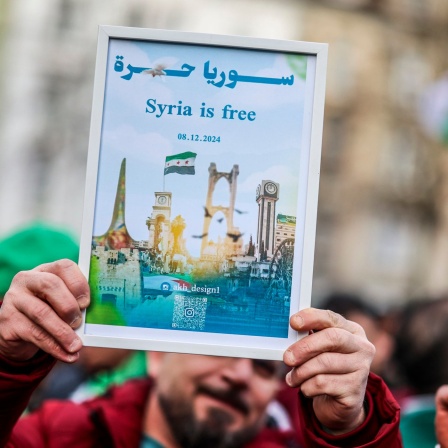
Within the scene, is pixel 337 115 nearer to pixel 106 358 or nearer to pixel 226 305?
pixel 106 358

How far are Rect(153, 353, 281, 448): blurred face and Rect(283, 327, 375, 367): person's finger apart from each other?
843mm

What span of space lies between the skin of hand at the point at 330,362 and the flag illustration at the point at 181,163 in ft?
1.32

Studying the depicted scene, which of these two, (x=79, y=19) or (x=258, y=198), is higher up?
(x=79, y=19)

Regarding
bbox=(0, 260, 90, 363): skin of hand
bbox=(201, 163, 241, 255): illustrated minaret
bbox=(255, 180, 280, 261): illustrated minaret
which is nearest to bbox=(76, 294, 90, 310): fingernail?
bbox=(0, 260, 90, 363): skin of hand

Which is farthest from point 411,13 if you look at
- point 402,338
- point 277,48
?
point 277,48

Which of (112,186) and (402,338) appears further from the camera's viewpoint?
(402,338)

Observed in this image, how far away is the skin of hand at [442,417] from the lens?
85.6 inches

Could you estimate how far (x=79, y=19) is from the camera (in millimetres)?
27656

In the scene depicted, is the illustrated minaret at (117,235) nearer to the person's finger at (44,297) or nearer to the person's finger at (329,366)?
the person's finger at (44,297)

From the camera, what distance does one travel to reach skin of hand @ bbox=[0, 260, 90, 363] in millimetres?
1851

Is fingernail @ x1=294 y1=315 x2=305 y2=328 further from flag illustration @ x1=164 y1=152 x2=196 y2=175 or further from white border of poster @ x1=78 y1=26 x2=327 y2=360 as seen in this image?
flag illustration @ x1=164 y1=152 x2=196 y2=175

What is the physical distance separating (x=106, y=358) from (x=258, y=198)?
2521 mm

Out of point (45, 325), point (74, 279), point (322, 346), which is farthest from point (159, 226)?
point (322, 346)

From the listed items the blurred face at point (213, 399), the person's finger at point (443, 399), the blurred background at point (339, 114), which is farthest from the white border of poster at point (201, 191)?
the blurred background at point (339, 114)
